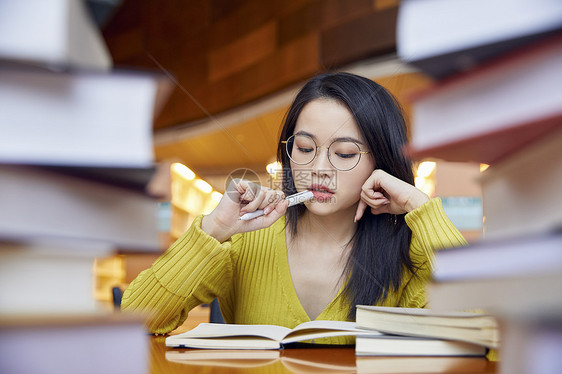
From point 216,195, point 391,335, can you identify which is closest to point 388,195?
point 216,195

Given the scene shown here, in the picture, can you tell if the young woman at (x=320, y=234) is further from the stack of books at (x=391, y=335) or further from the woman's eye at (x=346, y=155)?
the stack of books at (x=391, y=335)

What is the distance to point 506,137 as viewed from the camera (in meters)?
0.27

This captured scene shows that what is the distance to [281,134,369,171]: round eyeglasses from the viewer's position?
0.86 m

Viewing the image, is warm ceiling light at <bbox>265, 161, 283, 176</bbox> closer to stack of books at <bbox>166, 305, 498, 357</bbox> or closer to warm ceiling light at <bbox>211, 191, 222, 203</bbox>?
warm ceiling light at <bbox>211, 191, 222, 203</bbox>

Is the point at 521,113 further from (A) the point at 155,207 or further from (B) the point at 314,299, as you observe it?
(B) the point at 314,299

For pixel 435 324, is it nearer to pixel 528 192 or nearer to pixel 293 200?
pixel 528 192

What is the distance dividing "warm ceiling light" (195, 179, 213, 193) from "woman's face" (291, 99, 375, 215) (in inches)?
5.9

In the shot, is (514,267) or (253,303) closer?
(514,267)

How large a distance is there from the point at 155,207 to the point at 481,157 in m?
0.20

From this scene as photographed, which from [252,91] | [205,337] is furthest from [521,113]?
[252,91]

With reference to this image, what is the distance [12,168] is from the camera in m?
0.26

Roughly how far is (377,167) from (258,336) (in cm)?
45

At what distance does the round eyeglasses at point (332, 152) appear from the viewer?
2.82 feet

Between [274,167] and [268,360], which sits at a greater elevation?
[274,167]
